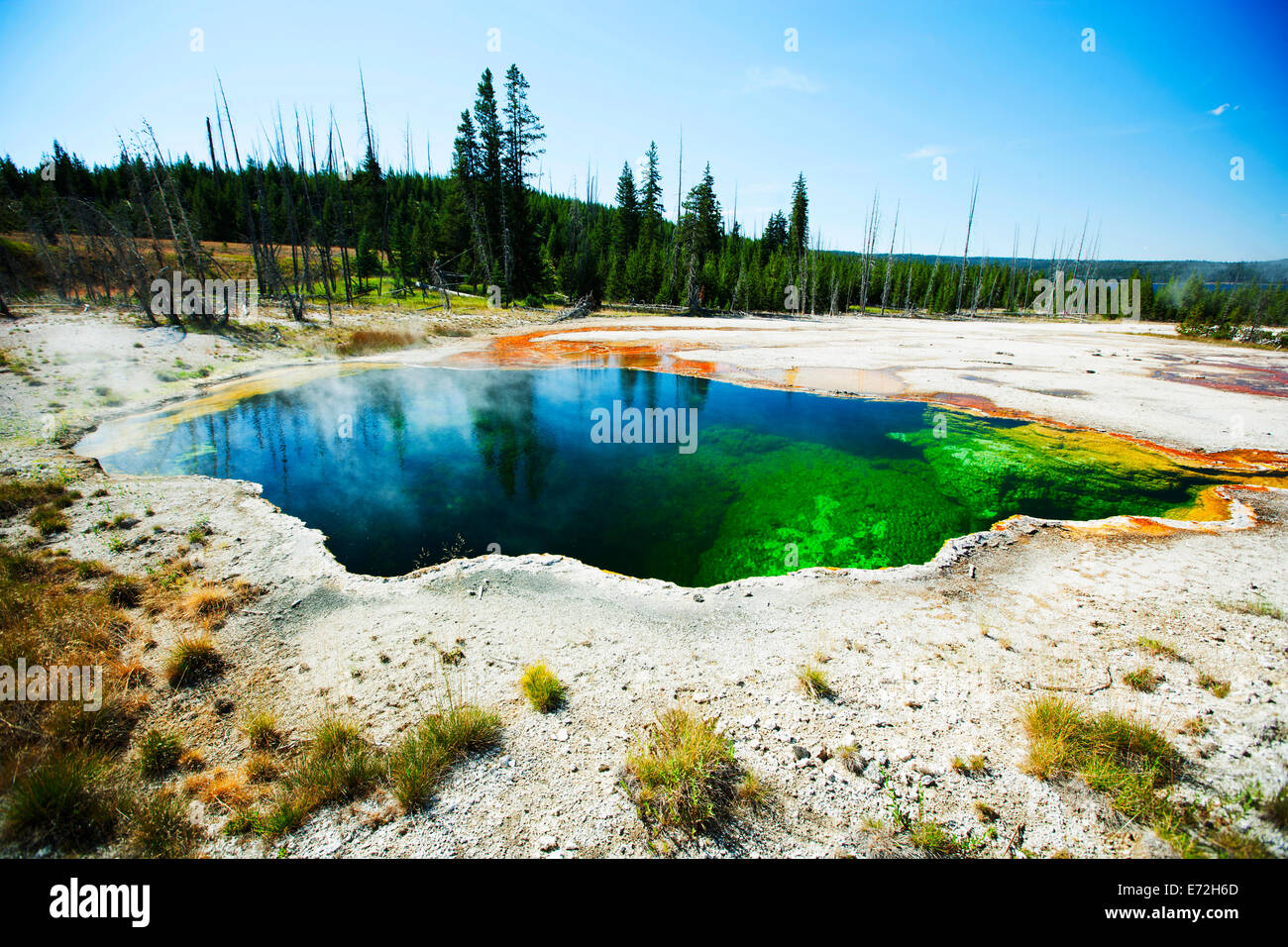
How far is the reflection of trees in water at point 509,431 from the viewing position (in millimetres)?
14352

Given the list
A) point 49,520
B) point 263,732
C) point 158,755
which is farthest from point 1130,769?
point 49,520

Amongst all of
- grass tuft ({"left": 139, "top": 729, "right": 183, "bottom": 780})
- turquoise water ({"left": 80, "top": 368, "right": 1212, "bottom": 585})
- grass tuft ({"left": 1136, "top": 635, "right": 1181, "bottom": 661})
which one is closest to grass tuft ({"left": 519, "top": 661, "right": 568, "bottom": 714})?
grass tuft ({"left": 139, "top": 729, "right": 183, "bottom": 780})

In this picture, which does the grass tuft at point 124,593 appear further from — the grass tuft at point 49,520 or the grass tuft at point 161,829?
the grass tuft at point 161,829

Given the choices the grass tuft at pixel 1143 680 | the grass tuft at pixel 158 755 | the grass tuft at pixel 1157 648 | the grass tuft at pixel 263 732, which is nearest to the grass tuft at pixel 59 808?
the grass tuft at pixel 158 755

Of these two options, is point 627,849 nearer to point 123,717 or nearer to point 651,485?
point 123,717

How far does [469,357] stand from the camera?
2941 cm

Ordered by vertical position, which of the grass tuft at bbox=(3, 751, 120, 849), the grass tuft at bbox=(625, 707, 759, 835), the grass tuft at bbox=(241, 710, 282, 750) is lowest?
the grass tuft at bbox=(241, 710, 282, 750)

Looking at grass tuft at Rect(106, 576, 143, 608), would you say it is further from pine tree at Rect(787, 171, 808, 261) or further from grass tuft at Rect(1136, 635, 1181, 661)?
pine tree at Rect(787, 171, 808, 261)

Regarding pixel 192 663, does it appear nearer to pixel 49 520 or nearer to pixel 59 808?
pixel 59 808

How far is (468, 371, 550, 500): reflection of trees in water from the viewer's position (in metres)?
14.4

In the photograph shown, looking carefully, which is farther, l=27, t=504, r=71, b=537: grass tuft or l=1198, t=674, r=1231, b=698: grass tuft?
l=27, t=504, r=71, b=537: grass tuft

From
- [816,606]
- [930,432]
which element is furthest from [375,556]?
[930,432]

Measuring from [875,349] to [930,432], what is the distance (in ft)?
66.5

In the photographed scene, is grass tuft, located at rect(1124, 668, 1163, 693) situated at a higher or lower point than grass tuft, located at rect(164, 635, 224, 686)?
higher
